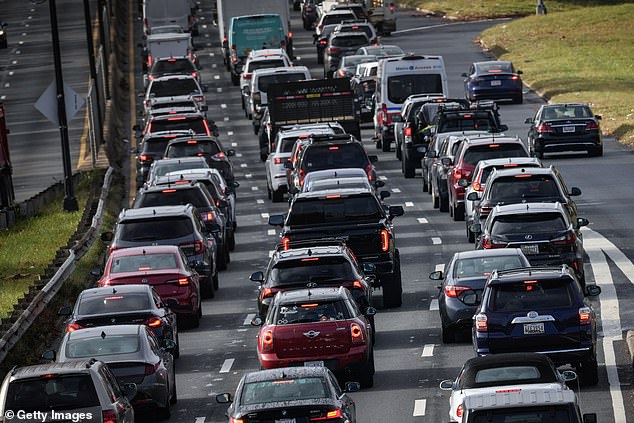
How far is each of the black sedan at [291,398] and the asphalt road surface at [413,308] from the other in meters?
3.04

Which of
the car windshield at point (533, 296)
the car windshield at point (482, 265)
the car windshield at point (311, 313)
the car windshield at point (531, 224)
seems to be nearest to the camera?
the car windshield at point (533, 296)

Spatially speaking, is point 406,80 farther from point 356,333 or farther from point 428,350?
point 356,333

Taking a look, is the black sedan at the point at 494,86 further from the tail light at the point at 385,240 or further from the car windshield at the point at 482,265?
the car windshield at the point at 482,265

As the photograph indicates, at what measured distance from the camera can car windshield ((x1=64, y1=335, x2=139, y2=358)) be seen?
22.4m

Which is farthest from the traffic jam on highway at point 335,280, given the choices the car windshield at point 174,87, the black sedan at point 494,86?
the black sedan at point 494,86

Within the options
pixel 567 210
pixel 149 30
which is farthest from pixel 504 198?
pixel 149 30

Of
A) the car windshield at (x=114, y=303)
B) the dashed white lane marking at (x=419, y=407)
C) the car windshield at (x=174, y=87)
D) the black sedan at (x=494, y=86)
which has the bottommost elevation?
the black sedan at (x=494, y=86)

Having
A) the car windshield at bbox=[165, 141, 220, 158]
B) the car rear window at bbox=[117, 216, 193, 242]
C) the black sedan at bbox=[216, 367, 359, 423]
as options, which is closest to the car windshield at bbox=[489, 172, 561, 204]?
the car rear window at bbox=[117, 216, 193, 242]

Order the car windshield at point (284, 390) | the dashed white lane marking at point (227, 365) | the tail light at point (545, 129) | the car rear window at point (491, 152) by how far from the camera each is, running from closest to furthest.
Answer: the car windshield at point (284, 390), the dashed white lane marking at point (227, 365), the car rear window at point (491, 152), the tail light at point (545, 129)

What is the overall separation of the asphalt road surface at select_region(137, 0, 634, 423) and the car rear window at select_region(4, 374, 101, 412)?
402cm

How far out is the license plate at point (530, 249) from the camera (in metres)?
28.9

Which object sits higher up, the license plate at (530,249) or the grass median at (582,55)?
the license plate at (530,249)

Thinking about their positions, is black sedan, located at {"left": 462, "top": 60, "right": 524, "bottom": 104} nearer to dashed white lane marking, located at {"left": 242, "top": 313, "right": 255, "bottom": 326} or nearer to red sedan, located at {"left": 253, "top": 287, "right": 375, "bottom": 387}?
dashed white lane marking, located at {"left": 242, "top": 313, "right": 255, "bottom": 326}

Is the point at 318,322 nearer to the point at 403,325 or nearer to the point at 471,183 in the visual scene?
the point at 403,325
